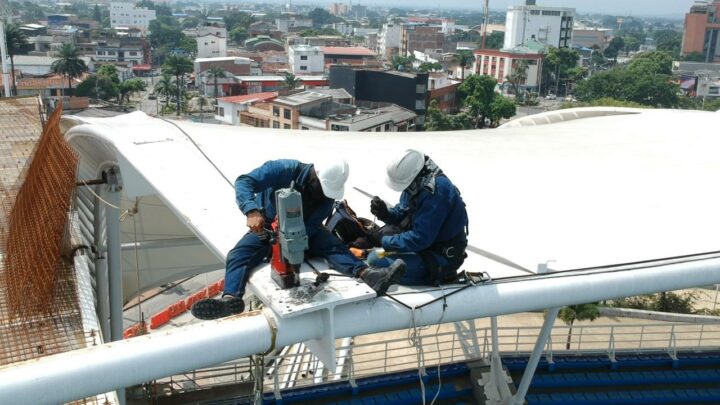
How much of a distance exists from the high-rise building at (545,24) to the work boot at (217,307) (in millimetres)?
96698

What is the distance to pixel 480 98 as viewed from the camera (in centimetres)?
5416

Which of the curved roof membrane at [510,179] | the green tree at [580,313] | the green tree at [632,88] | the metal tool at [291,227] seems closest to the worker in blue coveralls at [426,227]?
the curved roof membrane at [510,179]

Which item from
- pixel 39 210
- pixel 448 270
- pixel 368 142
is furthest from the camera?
Result: pixel 368 142

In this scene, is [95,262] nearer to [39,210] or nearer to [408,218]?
[39,210]

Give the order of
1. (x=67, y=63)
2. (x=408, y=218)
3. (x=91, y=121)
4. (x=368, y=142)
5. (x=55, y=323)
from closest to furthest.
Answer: (x=408, y=218)
(x=55, y=323)
(x=91, y=121)
(x=368, y=142)
(x=67, y=63)

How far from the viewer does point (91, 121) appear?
25.2ft

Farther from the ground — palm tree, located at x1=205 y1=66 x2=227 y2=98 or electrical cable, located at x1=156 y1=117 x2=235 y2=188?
electrical cable, located at x1=156 y1=117 x2=235 y2=188

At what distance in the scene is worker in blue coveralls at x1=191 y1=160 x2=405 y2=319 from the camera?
4.17 meters

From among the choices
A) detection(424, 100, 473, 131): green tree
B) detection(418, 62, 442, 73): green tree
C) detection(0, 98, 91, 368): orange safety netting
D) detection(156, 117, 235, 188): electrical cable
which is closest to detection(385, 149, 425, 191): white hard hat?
detection(156, 117, 235, 188): electrical cable

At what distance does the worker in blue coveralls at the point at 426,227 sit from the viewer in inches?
174

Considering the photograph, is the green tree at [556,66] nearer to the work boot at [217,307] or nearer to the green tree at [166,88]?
the green tree at [166,88]

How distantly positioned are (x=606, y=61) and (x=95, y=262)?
11380 centimetres

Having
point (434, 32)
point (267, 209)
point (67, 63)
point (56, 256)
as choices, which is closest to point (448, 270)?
point (267, 209)

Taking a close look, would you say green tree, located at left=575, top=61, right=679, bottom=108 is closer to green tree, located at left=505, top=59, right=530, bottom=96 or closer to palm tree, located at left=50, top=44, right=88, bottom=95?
green tree, located at left=505, top=59, right=530, bottom=96
